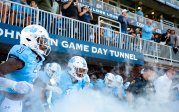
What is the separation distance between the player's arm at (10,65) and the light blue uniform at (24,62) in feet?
0.14

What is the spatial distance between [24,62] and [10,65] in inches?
9.8

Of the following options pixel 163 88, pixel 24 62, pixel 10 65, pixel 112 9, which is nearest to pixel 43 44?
pixel 24 62

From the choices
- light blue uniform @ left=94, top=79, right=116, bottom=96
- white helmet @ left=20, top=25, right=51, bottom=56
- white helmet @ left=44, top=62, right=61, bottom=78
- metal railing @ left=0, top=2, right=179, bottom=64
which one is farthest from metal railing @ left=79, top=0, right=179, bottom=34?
white helmet @ left=20, top=25, right=51, bottom=56

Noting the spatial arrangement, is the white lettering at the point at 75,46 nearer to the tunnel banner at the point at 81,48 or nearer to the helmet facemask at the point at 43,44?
the tunnel banner at the point at 81,48

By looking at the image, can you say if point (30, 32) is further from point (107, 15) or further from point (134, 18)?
point (134, 18)

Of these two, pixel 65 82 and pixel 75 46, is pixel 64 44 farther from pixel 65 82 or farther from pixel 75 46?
pixel 65 82

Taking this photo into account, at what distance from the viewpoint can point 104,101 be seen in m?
7.63

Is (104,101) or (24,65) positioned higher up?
(24,65)

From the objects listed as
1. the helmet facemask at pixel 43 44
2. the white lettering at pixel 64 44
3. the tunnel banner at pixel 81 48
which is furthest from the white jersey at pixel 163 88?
the helmet facemask at pixel 43 44

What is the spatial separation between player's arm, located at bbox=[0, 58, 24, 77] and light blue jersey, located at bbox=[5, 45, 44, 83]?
43mm

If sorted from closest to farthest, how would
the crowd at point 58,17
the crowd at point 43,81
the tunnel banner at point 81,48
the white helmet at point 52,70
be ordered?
the crowd at point 43,81 → the white helmet at point 52,70 → the tunnel banner at point 81,48 → the crowd at point 58,17

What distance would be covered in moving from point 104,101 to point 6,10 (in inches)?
124

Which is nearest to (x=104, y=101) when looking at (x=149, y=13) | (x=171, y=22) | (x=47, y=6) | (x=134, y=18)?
(x=47, y=6)

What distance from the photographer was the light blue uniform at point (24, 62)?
3.74 m
